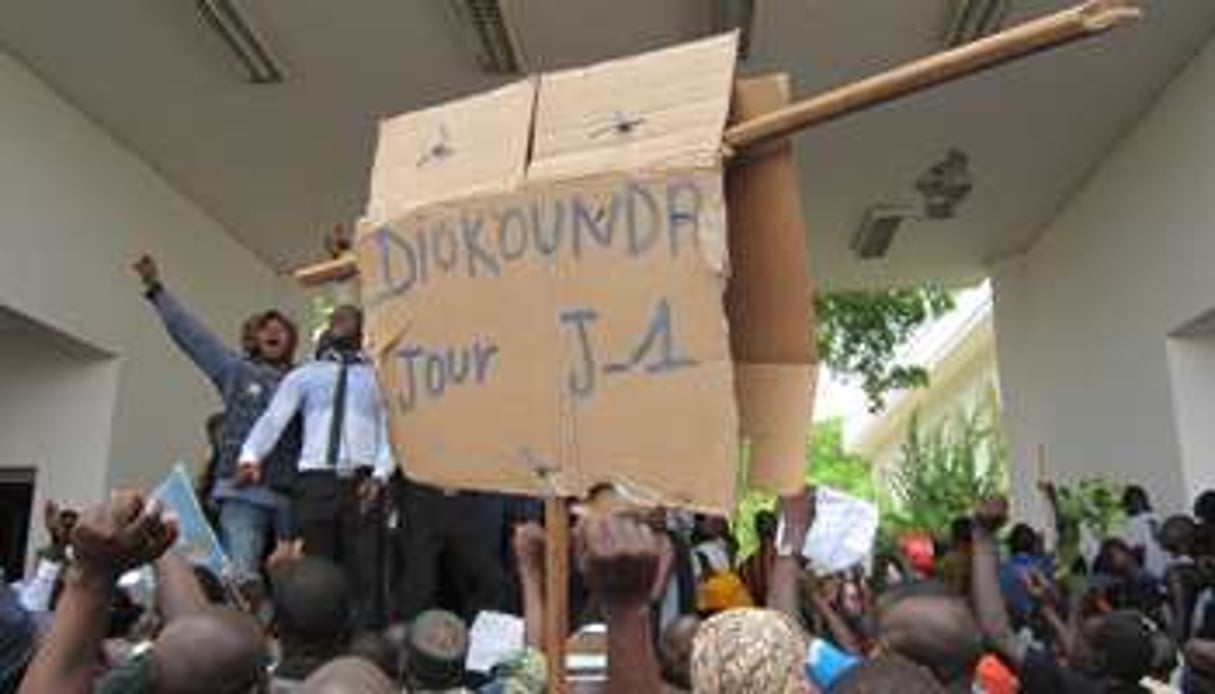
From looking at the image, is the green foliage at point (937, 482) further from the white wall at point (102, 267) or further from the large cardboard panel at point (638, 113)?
the large cardboard panel at point (638, 113)

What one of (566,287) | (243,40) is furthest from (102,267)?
(566,287)

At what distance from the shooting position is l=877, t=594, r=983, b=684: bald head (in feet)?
9.28

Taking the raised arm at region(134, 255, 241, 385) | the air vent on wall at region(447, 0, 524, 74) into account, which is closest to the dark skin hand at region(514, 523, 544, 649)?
the raised arm at region(134, 255, 241, 385)

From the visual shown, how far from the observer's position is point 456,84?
823 cm

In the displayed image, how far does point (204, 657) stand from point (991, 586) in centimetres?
269

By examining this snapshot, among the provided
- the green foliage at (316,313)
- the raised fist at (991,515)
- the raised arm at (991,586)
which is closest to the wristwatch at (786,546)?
the raised arm at (991,586)

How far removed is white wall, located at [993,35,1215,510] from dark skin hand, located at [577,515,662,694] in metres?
6.67

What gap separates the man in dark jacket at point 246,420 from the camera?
5.14 metres

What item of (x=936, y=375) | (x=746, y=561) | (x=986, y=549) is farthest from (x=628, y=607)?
(x=936, y=375)

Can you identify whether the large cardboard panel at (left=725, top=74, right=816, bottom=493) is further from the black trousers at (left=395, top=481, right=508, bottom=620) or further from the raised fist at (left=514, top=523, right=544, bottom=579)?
the black trousers at (left=395, top=481, right=508, bottom=620)

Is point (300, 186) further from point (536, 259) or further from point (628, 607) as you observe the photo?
point (628, 607)

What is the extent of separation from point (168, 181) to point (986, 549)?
6.79 metres

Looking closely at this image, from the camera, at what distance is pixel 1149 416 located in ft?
29.3

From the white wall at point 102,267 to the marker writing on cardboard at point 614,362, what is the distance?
5668 millimetres
